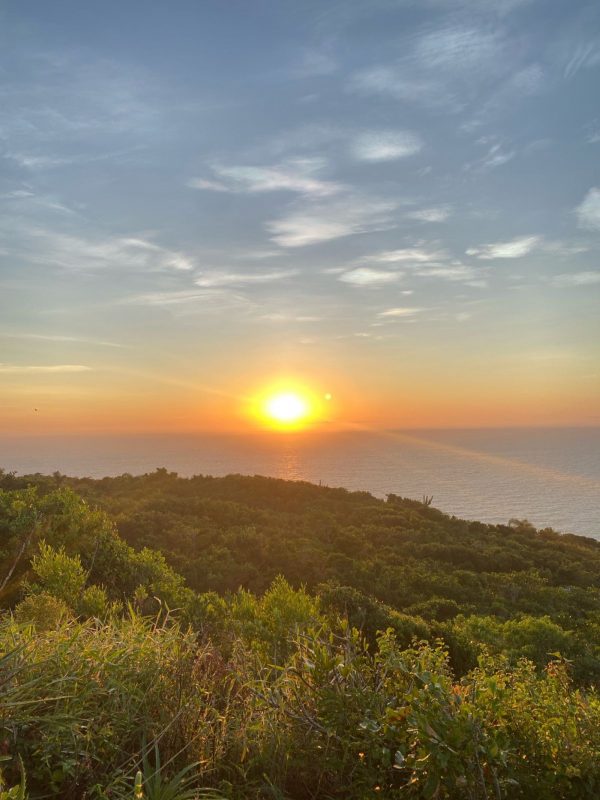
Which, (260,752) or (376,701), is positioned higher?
(376,701)

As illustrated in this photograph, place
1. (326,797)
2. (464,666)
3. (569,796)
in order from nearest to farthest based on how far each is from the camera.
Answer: (569,796) → (326,797) → (464,666)

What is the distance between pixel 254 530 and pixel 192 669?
2660 cm

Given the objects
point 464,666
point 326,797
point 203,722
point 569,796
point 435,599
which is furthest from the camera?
point 435,599

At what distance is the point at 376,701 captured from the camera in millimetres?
4371

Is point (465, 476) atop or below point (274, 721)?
below

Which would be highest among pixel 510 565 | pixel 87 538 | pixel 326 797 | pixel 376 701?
pixel 376 701

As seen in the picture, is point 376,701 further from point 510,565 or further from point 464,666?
point 510,565

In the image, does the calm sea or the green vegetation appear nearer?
the green vegetation

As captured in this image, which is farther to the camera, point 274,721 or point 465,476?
point 465,476

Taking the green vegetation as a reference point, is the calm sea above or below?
below

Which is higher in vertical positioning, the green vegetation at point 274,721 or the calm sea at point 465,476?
the green vegetation at point 274,721

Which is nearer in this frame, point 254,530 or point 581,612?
point 581,612

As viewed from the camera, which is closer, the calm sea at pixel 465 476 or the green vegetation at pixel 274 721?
the green vegetation at pixel 274 721

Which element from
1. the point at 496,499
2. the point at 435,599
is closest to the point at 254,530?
the point at 435,599
